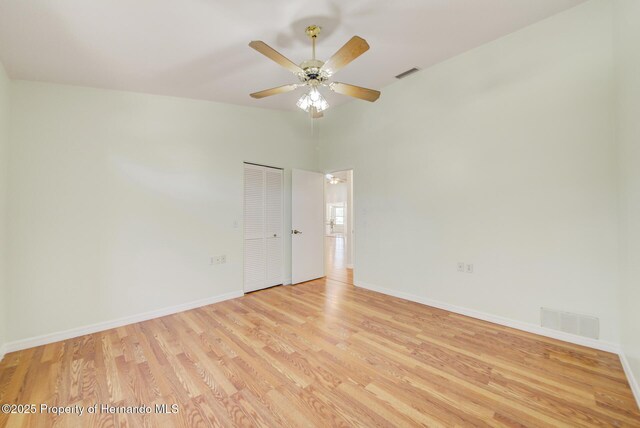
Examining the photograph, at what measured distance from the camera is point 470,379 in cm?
202

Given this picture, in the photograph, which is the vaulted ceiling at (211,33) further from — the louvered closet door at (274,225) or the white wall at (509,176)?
the louvered closet door at (274,225)

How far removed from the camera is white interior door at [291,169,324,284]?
4727 millimetres

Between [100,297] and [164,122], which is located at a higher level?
[164,122]

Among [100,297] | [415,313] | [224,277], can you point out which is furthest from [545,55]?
[100,297]

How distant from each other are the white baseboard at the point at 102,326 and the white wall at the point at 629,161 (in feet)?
14.0

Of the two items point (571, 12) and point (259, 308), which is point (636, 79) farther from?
point (259, 308)

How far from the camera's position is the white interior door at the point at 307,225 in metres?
4.73

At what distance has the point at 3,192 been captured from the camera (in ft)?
7.91

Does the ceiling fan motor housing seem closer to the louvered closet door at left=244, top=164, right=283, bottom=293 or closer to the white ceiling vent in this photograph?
the louvered closet door at left=244, top=164, right=283, bottom=293

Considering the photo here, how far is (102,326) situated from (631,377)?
4.91m

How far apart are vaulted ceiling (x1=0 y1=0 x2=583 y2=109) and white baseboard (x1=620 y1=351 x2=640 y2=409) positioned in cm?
314

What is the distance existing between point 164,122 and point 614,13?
15.7 ft

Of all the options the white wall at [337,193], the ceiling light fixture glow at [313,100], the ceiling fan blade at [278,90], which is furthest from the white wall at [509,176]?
the white wall at [337,193]

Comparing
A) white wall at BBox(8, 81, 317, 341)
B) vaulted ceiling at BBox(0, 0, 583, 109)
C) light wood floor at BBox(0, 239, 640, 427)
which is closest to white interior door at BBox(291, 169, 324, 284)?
white wall at BBox(8, 81, 317, 341)
